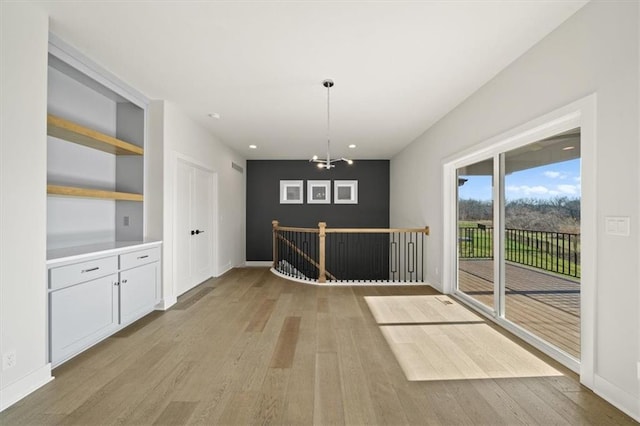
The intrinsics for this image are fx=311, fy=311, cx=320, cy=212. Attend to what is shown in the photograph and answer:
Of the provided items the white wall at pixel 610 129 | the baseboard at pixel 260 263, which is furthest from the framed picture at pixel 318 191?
the white wall at pixel 610 129

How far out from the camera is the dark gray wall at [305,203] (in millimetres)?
8422

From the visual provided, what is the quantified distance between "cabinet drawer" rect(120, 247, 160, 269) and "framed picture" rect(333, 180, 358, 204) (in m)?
5.26

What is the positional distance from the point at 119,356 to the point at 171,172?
2.40 metres

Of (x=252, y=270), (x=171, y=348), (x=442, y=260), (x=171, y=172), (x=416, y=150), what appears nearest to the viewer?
(x=171, y=348)

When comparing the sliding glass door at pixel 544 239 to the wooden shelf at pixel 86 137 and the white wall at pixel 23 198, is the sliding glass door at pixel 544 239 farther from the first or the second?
the wooden shelf at pixel 86 137

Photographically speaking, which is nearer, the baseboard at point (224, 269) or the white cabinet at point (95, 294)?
the white cabinet at point (95, 294)

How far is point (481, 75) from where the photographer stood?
3326mm

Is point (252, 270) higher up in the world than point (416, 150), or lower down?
lower down

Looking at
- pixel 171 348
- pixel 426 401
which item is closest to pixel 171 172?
pixel 171 348

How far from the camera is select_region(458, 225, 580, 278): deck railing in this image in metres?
2.60

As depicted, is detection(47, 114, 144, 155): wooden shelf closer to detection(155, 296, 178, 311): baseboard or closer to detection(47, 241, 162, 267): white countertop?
detection(47, 241, 162, 267): white countertop

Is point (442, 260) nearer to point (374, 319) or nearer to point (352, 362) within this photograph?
point (374, 319)

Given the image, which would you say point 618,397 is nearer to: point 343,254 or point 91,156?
point 91,156

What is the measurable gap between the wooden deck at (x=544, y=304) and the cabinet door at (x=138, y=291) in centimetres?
416
